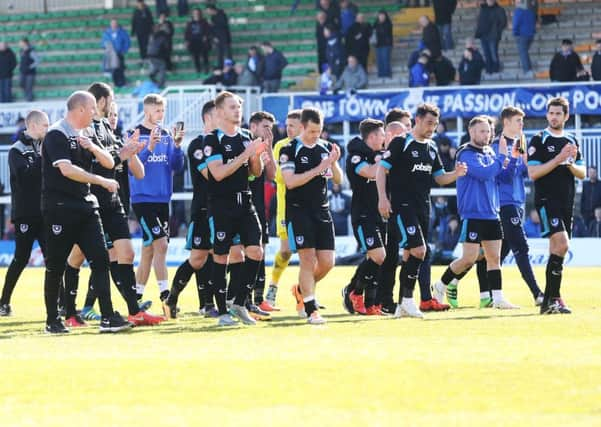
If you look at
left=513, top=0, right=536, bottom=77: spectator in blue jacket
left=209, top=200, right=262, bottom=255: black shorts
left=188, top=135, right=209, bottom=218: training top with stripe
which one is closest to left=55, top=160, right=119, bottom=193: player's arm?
left=209, top=200, right=262, bottom=255: black shorts

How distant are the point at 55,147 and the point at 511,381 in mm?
5229

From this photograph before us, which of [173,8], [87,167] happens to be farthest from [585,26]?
[87,167]

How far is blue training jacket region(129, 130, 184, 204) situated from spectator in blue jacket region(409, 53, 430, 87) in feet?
54.5

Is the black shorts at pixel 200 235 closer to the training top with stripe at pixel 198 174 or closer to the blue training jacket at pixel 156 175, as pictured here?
the training top with stripe at pixel 198 174

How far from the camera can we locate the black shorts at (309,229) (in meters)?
14.3

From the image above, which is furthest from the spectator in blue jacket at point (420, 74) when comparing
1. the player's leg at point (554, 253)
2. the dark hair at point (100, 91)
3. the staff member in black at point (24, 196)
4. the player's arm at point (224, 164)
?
the player's arm at point (224, 164)

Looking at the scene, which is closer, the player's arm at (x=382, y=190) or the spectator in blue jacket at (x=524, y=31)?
the player's arm at (x=382, y=190)

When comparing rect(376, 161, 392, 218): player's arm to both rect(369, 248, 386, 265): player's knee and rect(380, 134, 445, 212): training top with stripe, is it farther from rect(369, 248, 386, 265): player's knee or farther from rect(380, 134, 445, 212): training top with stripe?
rect(369, 248, 386, 265): player's knee

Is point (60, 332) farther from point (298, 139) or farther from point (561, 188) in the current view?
point (561, 188)

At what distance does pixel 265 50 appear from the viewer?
3544 cm

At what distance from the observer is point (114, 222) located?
14.4 meters

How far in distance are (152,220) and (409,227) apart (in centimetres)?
304

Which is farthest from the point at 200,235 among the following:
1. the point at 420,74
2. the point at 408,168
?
the point at 420,74

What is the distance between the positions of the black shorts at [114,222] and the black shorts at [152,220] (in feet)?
5.42
